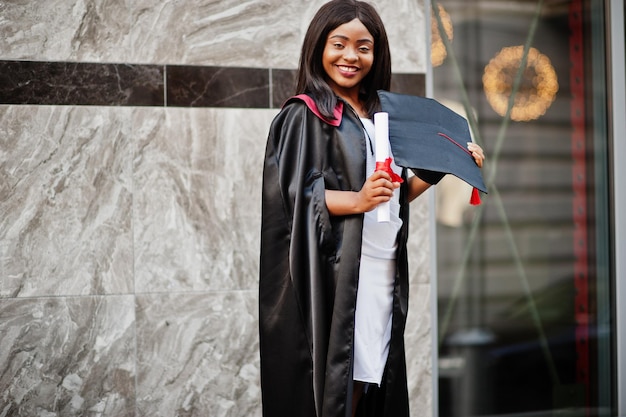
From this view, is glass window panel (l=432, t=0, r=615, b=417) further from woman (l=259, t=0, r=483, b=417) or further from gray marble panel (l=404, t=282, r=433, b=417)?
woman (l=259, t=0, r=483, b=417)

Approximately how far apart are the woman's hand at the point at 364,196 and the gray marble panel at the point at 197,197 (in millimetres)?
1515

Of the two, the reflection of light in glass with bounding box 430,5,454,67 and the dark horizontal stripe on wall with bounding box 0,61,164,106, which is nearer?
the dark horizontal stripe on wall with bounding box 0,61,164,106

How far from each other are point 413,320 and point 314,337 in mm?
1728

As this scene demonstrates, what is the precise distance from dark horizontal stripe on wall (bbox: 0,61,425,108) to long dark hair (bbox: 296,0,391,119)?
1.32 m

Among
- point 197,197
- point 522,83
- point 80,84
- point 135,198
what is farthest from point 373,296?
point 522,83

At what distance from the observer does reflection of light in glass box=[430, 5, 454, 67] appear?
4324 millimetres

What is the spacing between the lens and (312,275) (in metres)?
2.44

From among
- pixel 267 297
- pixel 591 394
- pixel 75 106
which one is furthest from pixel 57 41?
pixel 591 394

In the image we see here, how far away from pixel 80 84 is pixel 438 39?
205 cm

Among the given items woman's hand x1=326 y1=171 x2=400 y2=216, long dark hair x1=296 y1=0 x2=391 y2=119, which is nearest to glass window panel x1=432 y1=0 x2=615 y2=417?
long dark hair x1=296 y1=0 x2=391 y2=119

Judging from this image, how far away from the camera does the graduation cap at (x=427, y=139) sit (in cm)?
234

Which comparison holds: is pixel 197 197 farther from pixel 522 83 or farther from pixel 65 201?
pixel 522 83

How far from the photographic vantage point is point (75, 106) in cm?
374

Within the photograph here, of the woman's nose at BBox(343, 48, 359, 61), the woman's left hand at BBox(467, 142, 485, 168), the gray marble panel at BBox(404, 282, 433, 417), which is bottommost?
the gray marble panel at BBox(404, 282, 433, 417)
